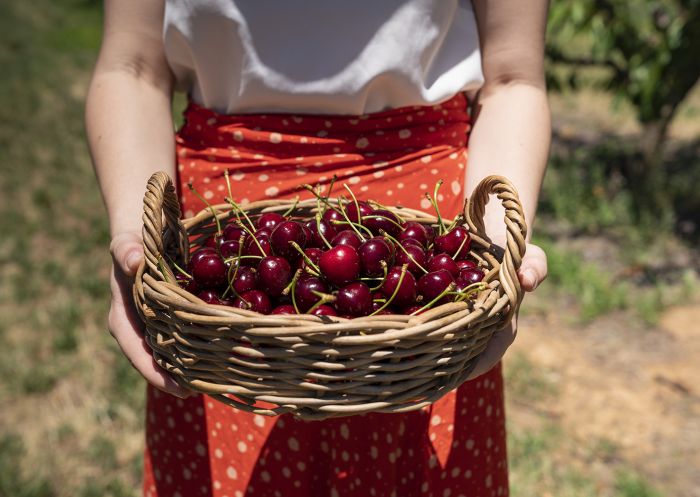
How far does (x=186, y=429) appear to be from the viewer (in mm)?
1504

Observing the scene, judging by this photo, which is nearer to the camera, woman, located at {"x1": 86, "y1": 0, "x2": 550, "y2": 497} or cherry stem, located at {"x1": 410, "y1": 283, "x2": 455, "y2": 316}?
cherry stem, located at {"x1": 410, "y1": 283, "x2": 455, "y2": 316}

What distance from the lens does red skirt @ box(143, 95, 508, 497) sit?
1.39 meters

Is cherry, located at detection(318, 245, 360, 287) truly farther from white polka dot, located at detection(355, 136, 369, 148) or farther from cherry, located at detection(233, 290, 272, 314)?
white polka dot, located at detection(355, 136, 369, 148)

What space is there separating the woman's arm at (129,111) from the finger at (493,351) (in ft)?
2.26

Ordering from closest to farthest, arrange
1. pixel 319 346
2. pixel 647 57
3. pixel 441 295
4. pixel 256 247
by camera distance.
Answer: pixel 319 346 < pixel 441 295 < pixel 256 247 < pixel 647 57

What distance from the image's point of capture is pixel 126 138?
4.88 ft

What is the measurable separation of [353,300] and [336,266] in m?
0.08

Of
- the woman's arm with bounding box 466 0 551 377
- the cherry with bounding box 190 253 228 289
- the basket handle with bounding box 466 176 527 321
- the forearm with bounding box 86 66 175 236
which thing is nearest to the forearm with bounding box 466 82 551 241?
the woman's arm with bounding box 466 0 551 377

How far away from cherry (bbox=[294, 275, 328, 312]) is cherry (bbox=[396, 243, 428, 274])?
17 cm

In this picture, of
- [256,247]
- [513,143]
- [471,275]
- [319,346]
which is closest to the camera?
[319,346]

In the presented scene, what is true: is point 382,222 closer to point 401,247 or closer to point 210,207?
point 401,247

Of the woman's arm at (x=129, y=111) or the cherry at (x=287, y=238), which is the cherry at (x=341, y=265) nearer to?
the cherry at (x=287, y=238)

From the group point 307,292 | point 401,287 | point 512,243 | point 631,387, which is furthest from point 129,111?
point 631,387

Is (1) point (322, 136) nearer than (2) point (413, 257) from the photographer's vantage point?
No
